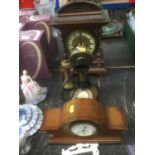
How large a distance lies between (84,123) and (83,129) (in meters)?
0.04

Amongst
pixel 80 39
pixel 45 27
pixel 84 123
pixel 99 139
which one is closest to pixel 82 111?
pixel 84 123

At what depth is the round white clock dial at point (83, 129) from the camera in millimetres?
624

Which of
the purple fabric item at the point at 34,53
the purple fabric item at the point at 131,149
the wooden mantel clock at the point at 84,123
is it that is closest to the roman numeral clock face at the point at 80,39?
the purple fabric item at the point at 34,53

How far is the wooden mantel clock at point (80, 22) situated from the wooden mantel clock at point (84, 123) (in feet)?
0.78

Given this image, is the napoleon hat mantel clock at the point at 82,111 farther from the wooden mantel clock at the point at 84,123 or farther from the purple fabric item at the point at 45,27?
the purple fabric item at the point at 45,27

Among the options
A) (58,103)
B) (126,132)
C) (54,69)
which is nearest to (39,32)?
(54,69)

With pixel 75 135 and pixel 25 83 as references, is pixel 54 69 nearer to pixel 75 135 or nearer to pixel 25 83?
pixel 25 83

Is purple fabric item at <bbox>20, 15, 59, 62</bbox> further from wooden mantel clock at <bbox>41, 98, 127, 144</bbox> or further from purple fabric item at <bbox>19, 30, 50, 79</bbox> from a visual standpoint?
wooden mantel clock at <bbox>41, 98, 127, 144</bbox>

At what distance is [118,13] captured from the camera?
3.78ft

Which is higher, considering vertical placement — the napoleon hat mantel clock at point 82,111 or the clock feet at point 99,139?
the napoleon hat mantel clock at point 82,111

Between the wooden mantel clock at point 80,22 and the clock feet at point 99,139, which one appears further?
the wooden mantel clock at point 80,22

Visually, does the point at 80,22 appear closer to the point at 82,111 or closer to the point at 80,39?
the point at 80,39

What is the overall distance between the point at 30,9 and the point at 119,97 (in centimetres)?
69

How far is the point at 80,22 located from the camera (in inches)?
31.7
